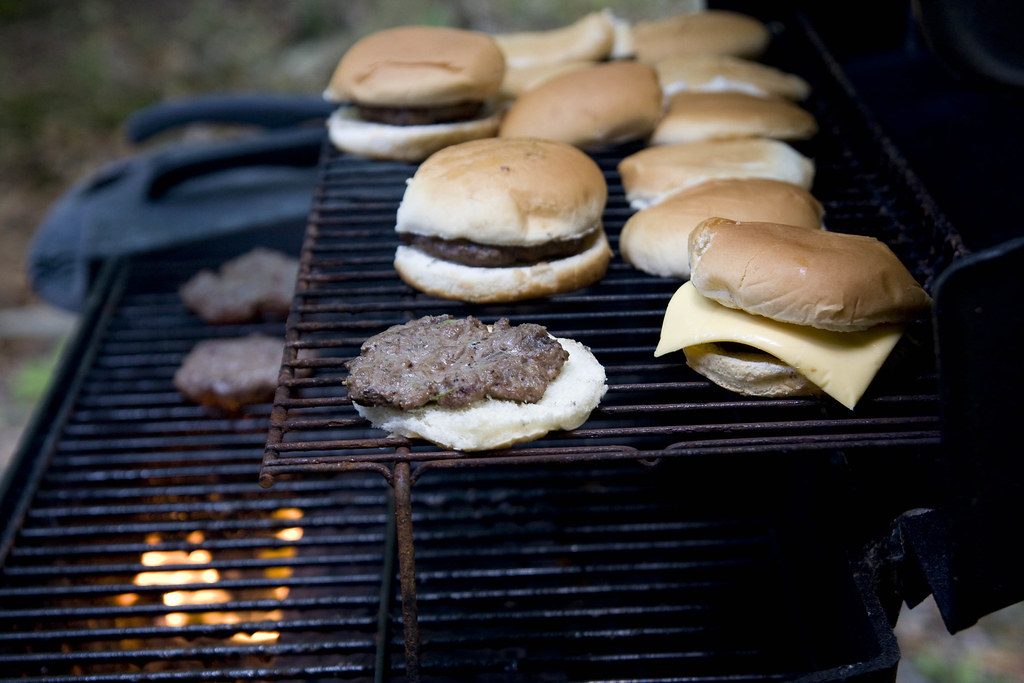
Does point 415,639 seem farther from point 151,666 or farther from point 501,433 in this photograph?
point 151,666

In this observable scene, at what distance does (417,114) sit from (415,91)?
0.52 feet

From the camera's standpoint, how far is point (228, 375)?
3.66m

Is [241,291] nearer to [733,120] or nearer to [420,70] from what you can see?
[420,70]

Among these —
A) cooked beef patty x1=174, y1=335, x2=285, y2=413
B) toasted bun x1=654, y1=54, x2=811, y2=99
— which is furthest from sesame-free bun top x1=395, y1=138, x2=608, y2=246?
toasted bun x1=654, y1=54, x2=811, y2=99

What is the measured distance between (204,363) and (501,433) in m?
2.06

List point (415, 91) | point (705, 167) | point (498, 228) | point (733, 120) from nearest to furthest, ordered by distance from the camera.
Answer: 1. point (498, 228)
2. point (705, 167)
3. point (415, 91)
4. point (733, 120)

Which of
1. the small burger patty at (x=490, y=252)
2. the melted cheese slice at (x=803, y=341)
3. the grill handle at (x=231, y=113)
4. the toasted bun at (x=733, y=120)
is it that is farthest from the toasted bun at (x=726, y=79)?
the grill handle at (x=231, y=113)

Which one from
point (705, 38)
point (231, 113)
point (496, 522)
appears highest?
point (705, 38)

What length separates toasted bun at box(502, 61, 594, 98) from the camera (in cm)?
412

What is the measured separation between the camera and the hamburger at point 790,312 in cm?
233

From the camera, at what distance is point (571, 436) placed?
7.34 ft

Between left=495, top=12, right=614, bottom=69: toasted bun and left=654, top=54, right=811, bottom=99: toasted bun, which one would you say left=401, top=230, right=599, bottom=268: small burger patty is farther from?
left=495, top=12, right=614, bottom=69: toasted bun

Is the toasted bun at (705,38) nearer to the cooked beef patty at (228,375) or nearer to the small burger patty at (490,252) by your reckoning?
the small burger patty at (490,252)

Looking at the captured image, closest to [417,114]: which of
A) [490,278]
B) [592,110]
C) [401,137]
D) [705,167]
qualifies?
[401,137]
